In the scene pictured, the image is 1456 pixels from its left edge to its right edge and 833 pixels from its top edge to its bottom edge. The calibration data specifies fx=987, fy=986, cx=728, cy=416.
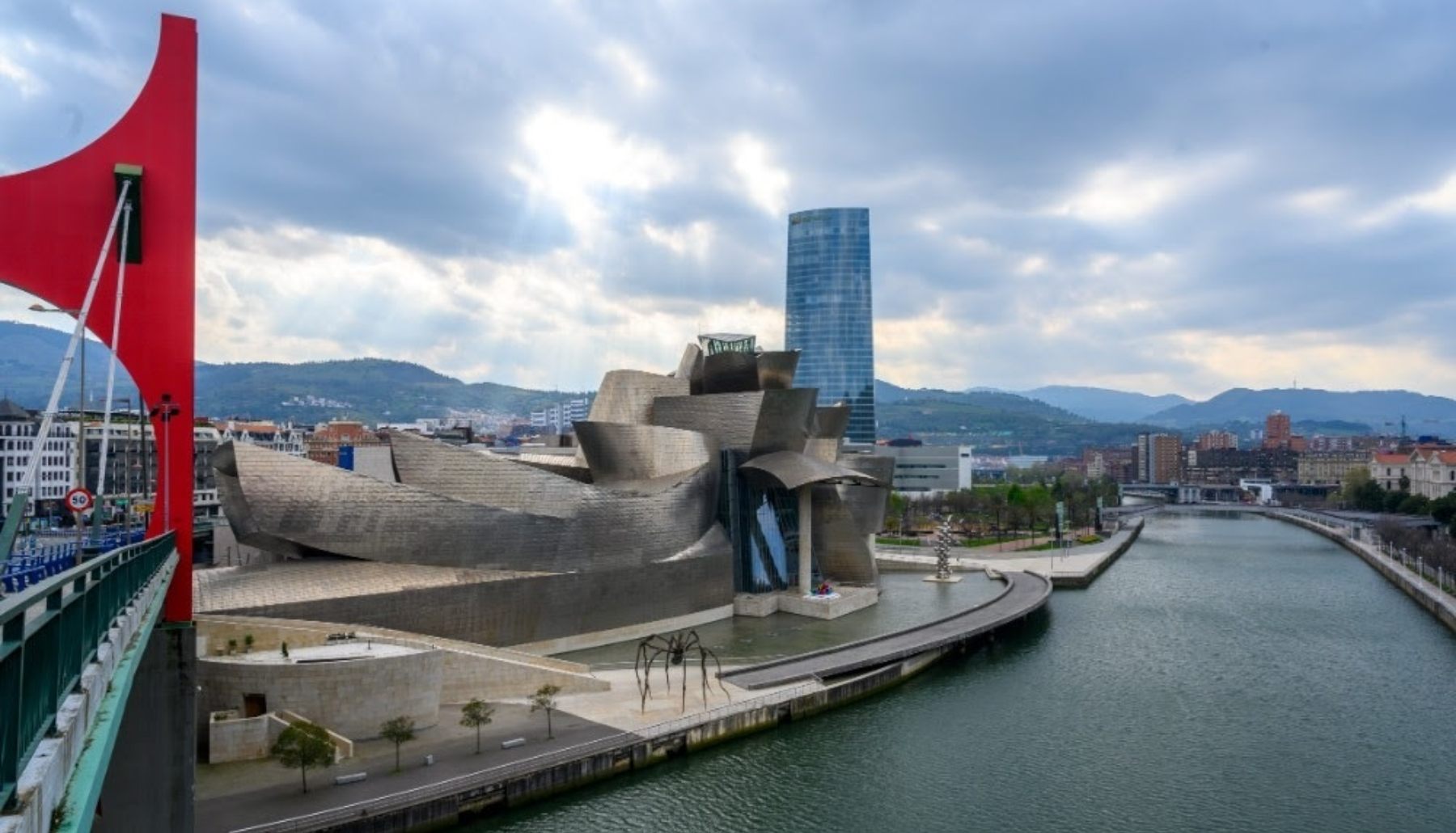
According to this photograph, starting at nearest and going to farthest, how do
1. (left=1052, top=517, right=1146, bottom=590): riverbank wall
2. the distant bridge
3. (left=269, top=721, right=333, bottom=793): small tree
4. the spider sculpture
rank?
(left=269, top=721, right=333, bottom=793): small tree < the spider sculpture < (left=1052, top=517, right=1146, bottom=590): riverbank wall < the distant bridge

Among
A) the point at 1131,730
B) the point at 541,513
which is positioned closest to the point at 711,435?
the point at 541,513

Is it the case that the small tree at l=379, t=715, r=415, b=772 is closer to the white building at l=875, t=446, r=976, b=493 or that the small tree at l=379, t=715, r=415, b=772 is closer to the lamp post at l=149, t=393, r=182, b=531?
the lamp post at l=149, t=393, r=182, b=531

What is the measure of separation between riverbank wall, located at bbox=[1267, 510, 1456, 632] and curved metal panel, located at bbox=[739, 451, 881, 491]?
24.2 metres

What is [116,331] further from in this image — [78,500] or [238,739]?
[238,739]

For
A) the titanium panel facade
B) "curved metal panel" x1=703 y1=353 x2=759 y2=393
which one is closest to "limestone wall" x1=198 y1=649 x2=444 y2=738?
the titanium panel facade

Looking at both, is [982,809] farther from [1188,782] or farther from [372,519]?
[372,519]

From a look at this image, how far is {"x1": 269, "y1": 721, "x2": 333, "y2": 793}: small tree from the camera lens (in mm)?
17875

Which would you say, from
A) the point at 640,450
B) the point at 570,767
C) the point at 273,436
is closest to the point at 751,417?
the point at 640,450

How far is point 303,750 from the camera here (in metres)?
17.9

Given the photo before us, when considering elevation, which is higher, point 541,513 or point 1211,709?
point 541,513

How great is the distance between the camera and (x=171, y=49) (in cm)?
1580

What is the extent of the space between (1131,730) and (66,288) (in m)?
24.3

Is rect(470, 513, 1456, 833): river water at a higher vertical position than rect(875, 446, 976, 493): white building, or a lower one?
lower

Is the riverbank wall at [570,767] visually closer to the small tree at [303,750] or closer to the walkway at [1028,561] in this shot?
the small tree at [303,750]
